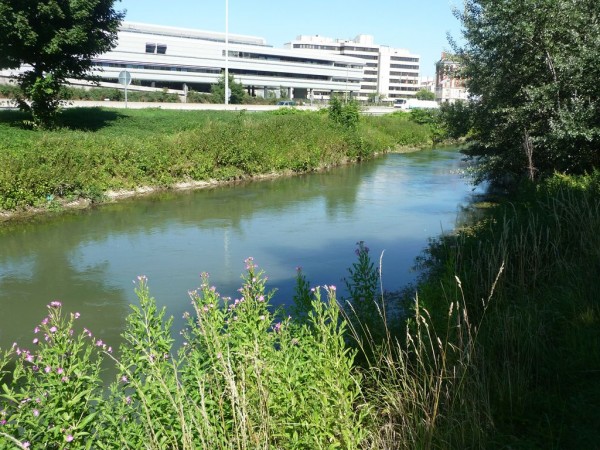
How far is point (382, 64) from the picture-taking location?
133 meters

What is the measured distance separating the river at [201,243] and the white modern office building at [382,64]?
111 meters

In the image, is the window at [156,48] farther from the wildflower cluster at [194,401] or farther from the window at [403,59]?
the window at [403,59]

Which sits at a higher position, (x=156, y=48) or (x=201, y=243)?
(x=156, y=48)

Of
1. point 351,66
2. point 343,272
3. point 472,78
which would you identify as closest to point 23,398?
point 343,272

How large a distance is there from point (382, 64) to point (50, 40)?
120 meters

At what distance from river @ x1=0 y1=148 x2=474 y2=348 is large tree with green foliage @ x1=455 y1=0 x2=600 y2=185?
2.97m

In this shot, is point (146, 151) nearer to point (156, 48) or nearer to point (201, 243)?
point (201, 243)

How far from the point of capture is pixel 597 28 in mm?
11641

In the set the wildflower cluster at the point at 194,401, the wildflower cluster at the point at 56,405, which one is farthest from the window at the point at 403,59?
the wildflower cluster at the point at 56,405

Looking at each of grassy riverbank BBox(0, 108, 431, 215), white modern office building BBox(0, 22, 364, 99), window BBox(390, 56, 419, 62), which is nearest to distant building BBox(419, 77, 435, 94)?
window BBox(390, 56, 419, 62)

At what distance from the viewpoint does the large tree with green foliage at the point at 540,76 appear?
1160 cm

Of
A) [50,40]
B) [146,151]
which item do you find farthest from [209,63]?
[146,151]

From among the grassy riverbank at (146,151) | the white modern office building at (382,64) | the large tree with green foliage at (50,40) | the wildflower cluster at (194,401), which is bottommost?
the wildflower cluster at (194,401)

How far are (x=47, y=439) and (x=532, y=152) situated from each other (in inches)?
468
